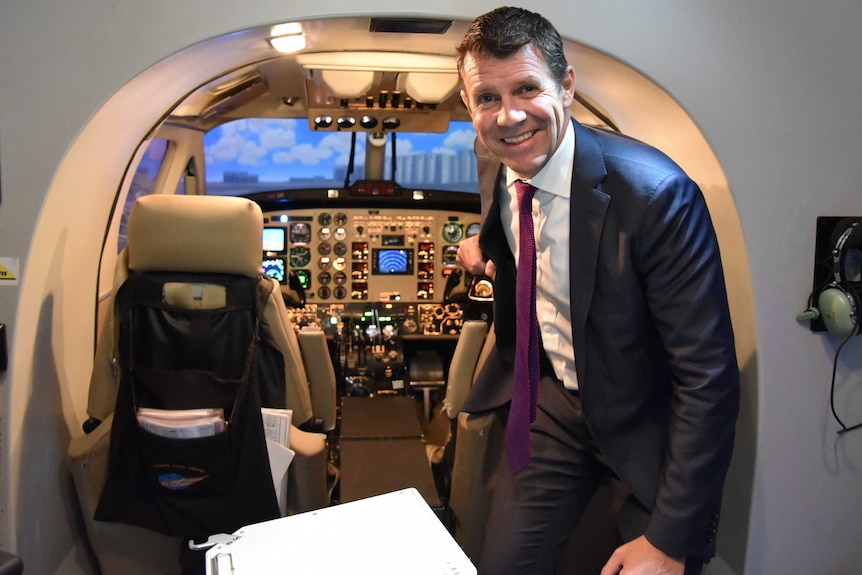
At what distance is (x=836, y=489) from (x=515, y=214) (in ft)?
4.20

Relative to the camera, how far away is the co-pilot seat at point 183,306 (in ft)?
6.27

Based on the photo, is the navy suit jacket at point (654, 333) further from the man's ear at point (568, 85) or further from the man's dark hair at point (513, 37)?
the man's dark hair at point (513, 37)

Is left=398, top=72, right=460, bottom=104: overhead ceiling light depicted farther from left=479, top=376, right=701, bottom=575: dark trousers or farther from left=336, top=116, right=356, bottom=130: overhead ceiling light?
left=479, top=376, right=701, bottom=575: dark trousers

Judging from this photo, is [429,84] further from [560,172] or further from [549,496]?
[549,496]

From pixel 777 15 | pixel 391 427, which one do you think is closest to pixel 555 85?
pixel 777 15

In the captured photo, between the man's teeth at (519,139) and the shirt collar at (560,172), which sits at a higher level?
the man's teeth at (519,139)

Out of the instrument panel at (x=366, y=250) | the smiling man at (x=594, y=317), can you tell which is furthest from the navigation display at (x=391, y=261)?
the smiling man at (x=594, y=317)

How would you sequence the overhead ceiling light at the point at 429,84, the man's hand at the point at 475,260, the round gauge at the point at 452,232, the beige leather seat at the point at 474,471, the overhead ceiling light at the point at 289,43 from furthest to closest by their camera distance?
the round gauge at the point at 452,232 < the overhead ceiling light at the point at 429,84 < the beige leather seat at the point at 474,471 < the overhead ceiling light at the point at 289,43 < the man's hand at the point at 475,260

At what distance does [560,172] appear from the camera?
4.88 ft

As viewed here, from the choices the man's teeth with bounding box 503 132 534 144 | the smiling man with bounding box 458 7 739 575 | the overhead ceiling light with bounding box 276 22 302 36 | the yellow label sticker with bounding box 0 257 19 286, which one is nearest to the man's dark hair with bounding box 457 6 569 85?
the smiling man with bounding box 458 7 739 575

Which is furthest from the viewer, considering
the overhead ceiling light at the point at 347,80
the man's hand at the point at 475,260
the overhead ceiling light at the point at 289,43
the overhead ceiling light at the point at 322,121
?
the overhead ceiling light at the point at 322,121

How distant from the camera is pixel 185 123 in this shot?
3.77 m

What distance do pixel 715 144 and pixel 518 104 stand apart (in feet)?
2.36

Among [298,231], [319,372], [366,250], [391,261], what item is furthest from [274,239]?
[319,372]
